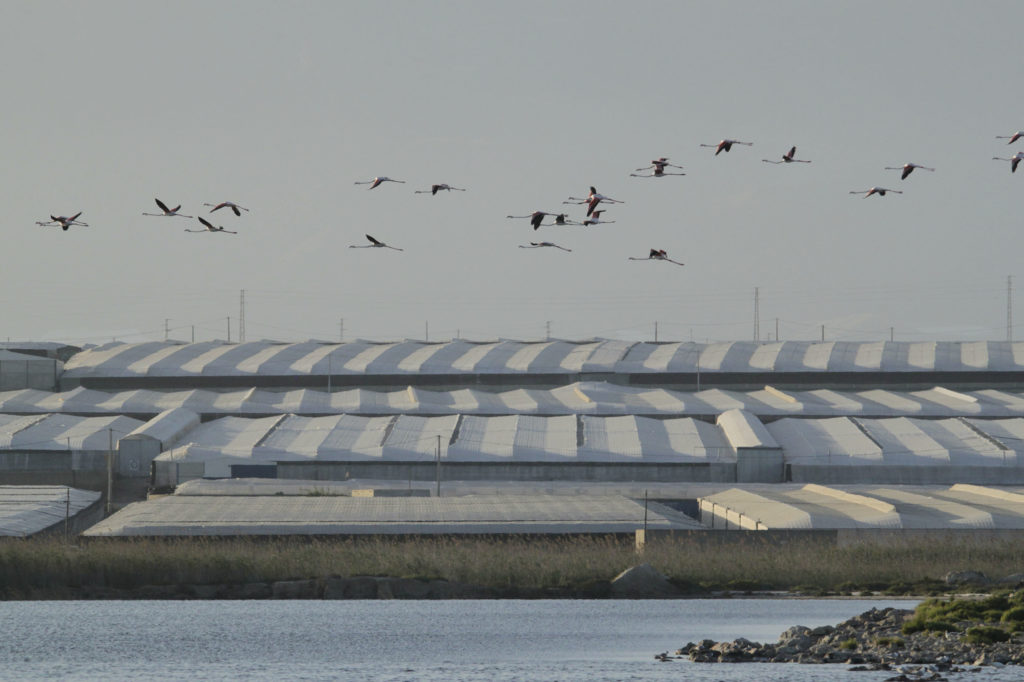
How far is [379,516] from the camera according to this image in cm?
6512

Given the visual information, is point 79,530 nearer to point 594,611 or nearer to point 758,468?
point 594,611

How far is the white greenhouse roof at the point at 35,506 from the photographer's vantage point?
63781mm

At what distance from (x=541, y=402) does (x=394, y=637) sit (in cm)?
4977

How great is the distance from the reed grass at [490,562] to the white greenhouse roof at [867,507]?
226 cm

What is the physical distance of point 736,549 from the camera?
60469 mm

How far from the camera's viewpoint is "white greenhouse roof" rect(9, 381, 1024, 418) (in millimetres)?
97438

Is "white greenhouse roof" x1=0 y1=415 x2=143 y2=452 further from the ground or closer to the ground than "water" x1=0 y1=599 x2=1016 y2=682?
further from the ground

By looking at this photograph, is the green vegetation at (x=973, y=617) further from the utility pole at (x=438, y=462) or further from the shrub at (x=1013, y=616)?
the utility pole at (x=438, y=462)

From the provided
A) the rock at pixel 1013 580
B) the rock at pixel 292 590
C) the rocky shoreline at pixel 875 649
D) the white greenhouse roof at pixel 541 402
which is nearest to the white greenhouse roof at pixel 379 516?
the rock at pixel 292 590

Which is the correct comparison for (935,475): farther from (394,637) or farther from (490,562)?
(394,637)

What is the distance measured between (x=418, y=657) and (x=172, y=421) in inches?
1823

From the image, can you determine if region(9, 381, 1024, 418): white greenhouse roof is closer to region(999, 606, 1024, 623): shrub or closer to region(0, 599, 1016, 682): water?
region(0, 599, 1016, 682): water

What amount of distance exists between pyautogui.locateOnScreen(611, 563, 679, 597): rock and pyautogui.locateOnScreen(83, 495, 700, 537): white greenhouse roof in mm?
6708

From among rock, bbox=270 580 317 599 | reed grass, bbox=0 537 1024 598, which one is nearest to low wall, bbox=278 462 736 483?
reed grass, bbox=0 537 1024 598
